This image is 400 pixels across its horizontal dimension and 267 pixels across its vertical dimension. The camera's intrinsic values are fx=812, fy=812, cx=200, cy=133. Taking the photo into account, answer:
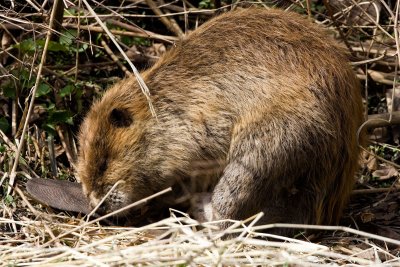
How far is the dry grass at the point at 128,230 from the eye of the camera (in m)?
3.37

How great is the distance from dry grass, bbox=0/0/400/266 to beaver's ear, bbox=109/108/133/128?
0.49 metres

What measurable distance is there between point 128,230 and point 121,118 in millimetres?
683

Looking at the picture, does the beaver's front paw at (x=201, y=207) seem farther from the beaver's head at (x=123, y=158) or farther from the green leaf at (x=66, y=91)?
the green leaf at (x=66, y=91)

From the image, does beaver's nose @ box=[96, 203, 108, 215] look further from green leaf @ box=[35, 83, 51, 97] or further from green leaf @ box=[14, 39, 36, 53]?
green leaf @ box=[14, 39, 36, 53]

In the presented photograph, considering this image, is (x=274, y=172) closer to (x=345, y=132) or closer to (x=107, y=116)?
(x=345, y=132)

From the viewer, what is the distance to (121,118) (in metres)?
4.60

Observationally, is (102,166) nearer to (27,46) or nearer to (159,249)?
(27,46)

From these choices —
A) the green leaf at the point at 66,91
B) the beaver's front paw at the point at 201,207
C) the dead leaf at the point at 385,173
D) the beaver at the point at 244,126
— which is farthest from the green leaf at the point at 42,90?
the dead leaf at the point at 385,173

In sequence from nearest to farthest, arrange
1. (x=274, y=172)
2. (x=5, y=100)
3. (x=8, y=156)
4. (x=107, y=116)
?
1. (x=274, y=172)
2. (x=107, y=116)
3. (x=8, y=156)
4. (x=5, y=100)

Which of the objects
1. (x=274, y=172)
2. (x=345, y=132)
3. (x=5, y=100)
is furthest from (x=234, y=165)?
(x=5, y=100)

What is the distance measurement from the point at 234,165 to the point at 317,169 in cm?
45

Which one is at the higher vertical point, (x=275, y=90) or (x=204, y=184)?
(x=275, y=90)

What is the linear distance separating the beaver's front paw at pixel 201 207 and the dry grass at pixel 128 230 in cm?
7

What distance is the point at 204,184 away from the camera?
184 inches
